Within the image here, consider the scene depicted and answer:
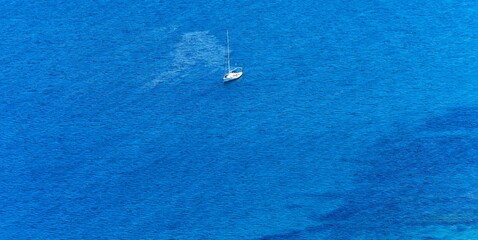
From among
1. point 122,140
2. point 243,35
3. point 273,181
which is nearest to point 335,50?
point 243,35

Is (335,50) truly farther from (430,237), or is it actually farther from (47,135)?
(47,135)

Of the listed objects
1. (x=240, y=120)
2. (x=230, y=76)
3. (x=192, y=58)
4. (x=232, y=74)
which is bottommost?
(x=240, y=120)

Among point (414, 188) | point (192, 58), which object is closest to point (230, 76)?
point (192, 58)

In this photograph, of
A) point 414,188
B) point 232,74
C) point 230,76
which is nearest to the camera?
point 414,188

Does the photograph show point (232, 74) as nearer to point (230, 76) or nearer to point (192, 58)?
point (230, 76)

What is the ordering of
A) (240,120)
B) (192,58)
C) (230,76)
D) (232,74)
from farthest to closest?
(192,58)
(232,74)
(230,76)
(240,120)

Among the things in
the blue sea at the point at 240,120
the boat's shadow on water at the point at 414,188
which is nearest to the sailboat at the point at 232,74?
the blue sea at the point at 240,120

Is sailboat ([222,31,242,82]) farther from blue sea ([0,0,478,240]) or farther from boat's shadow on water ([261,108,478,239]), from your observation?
boat's shadow on water ([261,108,478,239])

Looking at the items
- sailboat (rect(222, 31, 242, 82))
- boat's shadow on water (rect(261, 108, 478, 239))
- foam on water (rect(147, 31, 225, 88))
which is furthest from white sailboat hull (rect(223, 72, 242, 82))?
boat's shadow on water (rect(261, 108, 478, 239))
